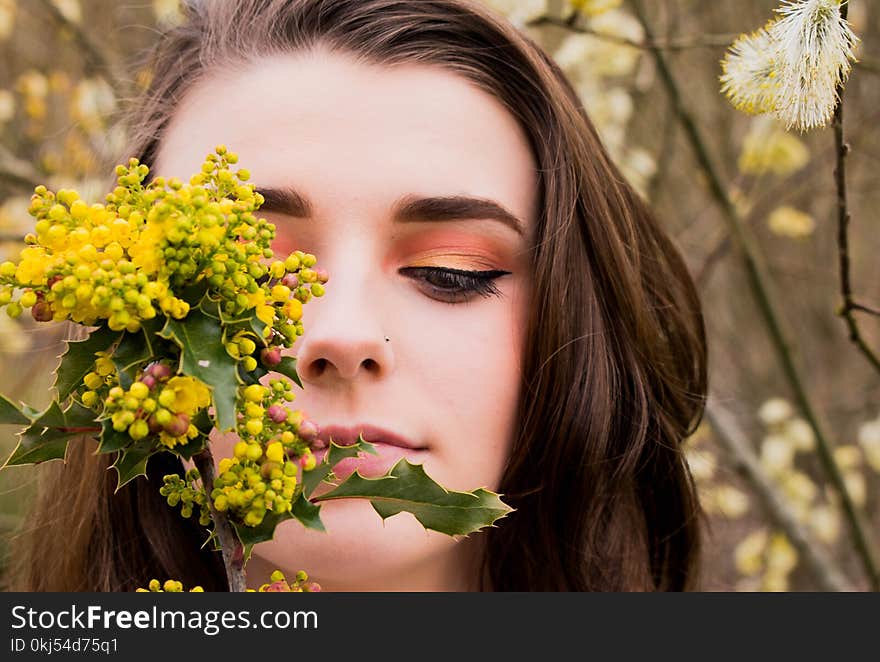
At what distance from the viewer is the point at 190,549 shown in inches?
52.8

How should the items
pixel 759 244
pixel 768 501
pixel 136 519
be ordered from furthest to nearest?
pixel 759 244, pixel 768 501, pixel 136 519

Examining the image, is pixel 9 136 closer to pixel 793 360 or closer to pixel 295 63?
pixel 295 63

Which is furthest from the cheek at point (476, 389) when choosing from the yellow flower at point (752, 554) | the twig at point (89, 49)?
the yellow flower at point (752, 554)

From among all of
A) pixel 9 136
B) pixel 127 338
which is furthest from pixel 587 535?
pixel 9 136

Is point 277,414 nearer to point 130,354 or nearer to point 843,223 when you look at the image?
point 130,354

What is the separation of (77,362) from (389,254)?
1.74ft

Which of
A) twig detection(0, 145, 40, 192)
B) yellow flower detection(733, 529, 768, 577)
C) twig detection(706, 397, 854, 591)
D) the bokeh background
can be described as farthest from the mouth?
yellow flower detection(733, 529, 768, 577)

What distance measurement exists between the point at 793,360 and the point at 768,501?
0.46 metres

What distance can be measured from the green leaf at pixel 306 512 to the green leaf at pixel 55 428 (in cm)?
15

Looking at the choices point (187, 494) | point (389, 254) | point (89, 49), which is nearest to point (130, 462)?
point (187, 494)

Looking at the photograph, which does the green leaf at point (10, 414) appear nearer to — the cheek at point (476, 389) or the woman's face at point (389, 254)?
the woman's face at point (389, 254)

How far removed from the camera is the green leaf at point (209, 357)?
55 centimetres

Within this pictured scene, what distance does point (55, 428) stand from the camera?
615 millimetres

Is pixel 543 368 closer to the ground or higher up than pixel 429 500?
higher up
